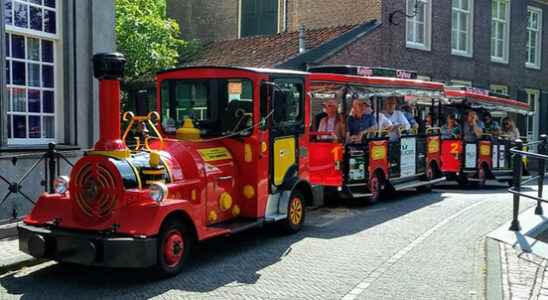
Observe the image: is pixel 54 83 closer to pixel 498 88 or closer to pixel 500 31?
pixel 498 88

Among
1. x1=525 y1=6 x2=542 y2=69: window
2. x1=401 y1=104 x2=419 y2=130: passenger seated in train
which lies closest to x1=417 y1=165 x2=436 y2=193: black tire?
x1=401 y1=104 x2=419 y2=130: passenger seated in train

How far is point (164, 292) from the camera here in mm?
6117

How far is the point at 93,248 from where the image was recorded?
6113mm

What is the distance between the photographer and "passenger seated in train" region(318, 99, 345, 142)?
11.4m

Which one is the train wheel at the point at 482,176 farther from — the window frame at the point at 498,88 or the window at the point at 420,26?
the window frame at the point at 498,88

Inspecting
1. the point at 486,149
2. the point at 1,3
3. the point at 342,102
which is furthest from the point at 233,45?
the point at 1,3

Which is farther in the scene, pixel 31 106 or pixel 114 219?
pixel 31 106

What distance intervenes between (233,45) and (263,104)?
14.7 metres

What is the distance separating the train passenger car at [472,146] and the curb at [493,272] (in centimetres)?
724

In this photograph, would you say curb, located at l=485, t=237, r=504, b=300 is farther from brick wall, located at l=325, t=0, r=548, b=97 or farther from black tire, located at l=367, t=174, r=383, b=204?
brick wall, located at l=325, t=0, r=548, b=97

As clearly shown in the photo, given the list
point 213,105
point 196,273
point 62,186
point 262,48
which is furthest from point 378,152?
point 262,48

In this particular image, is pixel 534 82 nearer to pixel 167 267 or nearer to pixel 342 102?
pixel 342 102

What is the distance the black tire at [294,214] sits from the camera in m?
8.72

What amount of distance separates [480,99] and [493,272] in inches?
408
